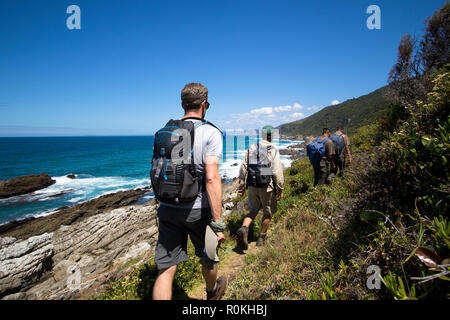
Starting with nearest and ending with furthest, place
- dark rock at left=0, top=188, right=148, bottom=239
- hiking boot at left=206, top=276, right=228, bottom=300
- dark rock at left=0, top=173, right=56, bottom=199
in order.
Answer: hiking boot at left=206, top=276, right=228, bottom=300, dark rock at left=0, top=188, right=148, bottom=239, dark rock at left=0, top=173, right=56, bottom=199

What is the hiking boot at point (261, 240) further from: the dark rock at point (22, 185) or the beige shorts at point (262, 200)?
the dark rock at point (22, 185)

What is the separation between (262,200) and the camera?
3.99m

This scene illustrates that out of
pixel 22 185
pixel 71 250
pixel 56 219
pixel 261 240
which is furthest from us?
pixel 22 185

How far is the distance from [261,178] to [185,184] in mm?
2230

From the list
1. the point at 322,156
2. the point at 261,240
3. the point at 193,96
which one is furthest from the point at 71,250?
the point at 322,156

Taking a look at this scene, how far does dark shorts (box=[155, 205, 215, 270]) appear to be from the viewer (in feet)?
6.44

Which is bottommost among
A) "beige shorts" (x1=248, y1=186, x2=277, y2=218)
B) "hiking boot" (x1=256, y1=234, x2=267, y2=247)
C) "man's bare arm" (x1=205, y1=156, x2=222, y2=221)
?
"hiking boot" (x1=256, y1=234, x2=267, y2=247)

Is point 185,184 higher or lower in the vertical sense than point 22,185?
higher

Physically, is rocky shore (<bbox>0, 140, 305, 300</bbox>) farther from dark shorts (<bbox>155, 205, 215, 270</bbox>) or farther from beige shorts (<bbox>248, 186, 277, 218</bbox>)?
beige shorts (<bbox>248, 186, 277, 218</bbox>)

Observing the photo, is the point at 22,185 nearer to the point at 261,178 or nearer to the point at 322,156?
the point at 261,178

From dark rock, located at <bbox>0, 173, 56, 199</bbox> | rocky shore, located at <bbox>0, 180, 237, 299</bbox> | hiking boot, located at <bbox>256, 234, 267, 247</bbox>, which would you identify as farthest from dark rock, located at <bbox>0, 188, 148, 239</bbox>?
hiking boot, located at <bbox>256, 234, 267, 247</bbox>
